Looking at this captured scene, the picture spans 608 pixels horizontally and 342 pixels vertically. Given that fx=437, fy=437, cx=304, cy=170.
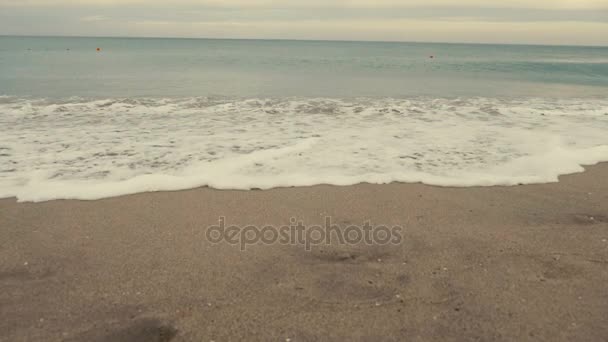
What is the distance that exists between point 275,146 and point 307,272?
345 centimetres

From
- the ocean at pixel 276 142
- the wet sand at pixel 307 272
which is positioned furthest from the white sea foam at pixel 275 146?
the wet sand at pixel 307 272

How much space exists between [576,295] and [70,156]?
18.3 ft

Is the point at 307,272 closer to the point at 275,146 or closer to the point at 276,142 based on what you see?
the point at 275,146

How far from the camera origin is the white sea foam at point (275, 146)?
4812mm

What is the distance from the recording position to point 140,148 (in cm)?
606

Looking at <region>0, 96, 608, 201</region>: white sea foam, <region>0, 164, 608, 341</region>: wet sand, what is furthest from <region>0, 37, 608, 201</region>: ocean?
<region>0, 164, 608, 341</region>: wet sand

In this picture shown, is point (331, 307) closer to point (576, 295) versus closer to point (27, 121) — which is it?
point (576, 295)

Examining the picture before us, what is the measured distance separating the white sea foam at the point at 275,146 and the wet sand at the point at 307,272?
1.73 feet

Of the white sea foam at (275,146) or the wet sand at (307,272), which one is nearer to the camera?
the wet sand at (307,272)

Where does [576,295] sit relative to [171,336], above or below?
above

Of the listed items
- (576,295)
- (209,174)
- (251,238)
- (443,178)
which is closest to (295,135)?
(209,174)

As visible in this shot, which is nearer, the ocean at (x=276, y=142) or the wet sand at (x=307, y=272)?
the wet sand at (x=307, y=272)

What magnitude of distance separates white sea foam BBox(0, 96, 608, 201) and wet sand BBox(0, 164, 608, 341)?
0.53m

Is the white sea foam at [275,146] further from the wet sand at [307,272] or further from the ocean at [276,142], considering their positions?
the wet sand at [307,272]
